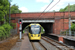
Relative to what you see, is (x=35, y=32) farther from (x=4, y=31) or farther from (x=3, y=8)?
(x=3, y=8)

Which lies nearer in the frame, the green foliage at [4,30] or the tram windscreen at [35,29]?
the green foliage at [4,30]

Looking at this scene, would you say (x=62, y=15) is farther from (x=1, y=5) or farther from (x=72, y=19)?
(x=1, y=5)

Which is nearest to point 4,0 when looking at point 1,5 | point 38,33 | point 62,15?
point 1,5

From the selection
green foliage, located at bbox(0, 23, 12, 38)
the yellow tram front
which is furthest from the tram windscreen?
green foliage, located at bbox(0, 23, 12, 38)

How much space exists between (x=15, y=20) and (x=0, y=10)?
57.8 feet

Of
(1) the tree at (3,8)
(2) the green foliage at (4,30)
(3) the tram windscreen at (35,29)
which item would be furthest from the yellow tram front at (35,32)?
(1) the tree at (3,8)

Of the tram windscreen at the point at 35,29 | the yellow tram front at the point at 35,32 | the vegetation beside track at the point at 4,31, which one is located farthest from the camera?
the tram windscreen at the point at 35,29

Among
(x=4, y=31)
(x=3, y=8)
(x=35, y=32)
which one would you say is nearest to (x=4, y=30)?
(x=4, y=31)

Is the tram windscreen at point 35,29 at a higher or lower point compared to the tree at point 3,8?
lower

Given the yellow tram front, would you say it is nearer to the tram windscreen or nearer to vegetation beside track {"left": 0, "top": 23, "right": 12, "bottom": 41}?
the tram windscreen

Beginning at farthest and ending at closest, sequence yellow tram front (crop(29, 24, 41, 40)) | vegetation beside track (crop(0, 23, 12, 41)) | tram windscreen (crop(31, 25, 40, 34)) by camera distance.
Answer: tram windscreen (crop(31, 25, 40, 34)) → yellow tram front (crop(29, 24, 41, 40)) → vegetation beside track (crop(0, 23, 12, 41))

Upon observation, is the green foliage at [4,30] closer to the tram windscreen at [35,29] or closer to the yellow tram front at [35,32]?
the yellow tram front at [35,32]

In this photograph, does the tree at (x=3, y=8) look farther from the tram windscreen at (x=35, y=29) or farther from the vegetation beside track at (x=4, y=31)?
the tram windscreen at (x=35, y=29)

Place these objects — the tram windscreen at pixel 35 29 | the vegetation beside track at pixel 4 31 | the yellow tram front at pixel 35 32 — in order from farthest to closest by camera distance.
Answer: the tram windscreen at pixel 35 29 < the yellow tram front at pixel 35 32 < the vegetation beside track at pixel 4 31
